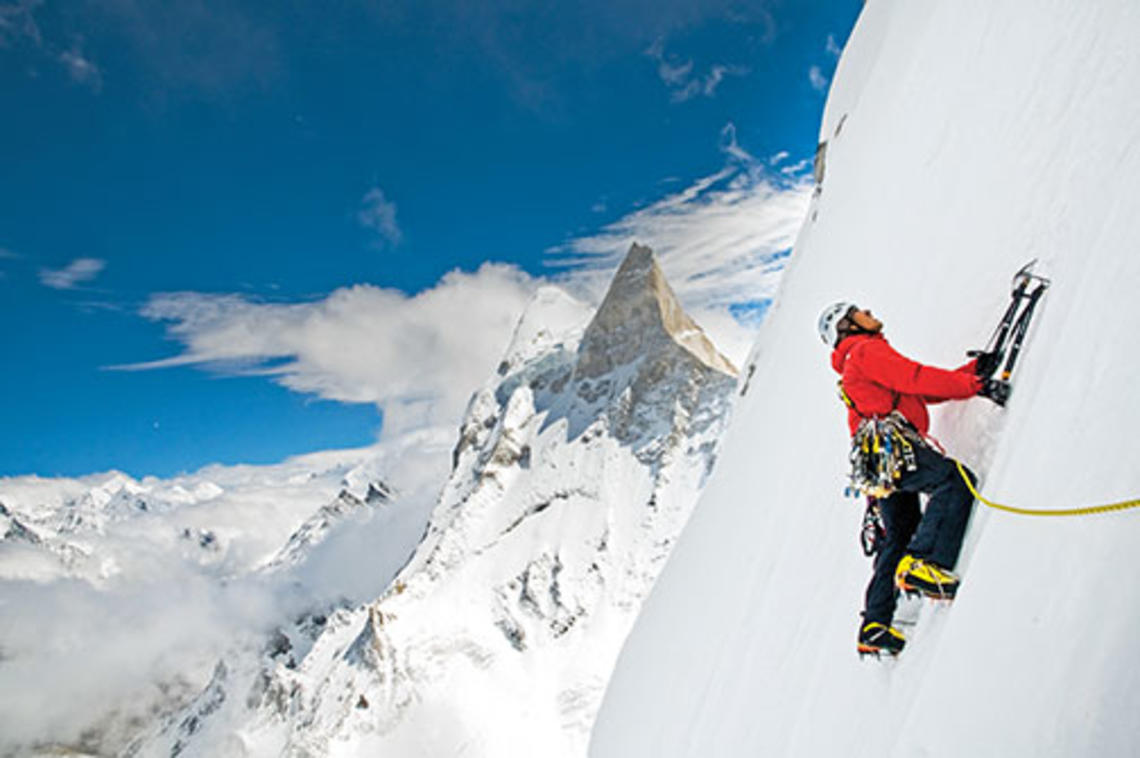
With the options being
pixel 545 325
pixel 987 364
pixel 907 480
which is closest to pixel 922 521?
pixel 907 480

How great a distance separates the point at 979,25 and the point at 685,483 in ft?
268

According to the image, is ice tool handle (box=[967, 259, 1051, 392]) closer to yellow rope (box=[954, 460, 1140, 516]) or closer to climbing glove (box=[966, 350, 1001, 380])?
climbing glove (box=[966, 350, 1001, 380])

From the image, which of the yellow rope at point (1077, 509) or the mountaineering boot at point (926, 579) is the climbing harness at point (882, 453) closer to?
the mountaineering boot at point (926, 579)

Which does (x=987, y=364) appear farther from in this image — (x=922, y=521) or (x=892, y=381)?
(x=922, y=521)

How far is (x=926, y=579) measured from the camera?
3.68 meters

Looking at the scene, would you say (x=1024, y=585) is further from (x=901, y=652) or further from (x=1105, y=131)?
(x=1105, y=131)

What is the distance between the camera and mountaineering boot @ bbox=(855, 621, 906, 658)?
13.2 feet

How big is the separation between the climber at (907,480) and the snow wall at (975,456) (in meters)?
0.14

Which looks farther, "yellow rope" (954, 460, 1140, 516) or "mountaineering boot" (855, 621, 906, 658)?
"mountaineering boot" (855, 621, 906, 658)

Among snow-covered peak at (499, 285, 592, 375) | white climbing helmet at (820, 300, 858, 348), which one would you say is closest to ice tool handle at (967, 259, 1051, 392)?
white climbing helmet at (820, 300, 858, 348)

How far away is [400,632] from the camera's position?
87.4 m

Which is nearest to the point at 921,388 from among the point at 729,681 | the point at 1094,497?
the point at 1094,497

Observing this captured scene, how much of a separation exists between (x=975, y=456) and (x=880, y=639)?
1.40 meters

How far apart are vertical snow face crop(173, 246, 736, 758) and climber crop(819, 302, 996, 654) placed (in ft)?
269
